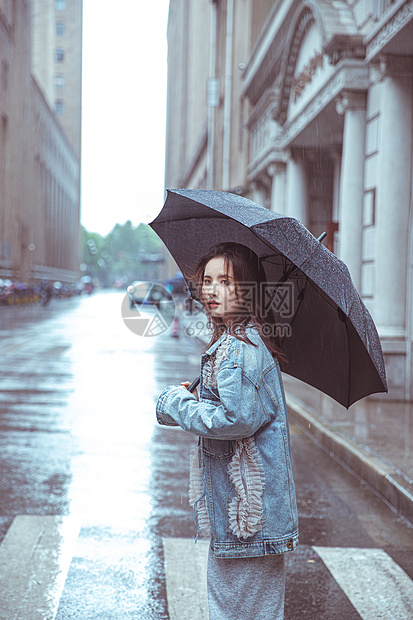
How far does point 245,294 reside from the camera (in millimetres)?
2602

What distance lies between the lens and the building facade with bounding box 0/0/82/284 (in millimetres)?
53656

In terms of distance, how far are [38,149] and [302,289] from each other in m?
71.9

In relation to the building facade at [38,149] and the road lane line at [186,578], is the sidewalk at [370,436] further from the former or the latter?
the building facade at [38,149]

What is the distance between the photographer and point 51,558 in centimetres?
423

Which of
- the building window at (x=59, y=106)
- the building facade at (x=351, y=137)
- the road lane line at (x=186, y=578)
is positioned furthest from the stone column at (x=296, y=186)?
the building window at (x=59, y=106)

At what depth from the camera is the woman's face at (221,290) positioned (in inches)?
101

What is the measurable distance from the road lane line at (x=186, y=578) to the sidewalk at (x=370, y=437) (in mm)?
1680

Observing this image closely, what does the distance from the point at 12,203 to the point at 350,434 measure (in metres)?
51.5

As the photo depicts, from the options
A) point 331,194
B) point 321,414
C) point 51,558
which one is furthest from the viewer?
point 331,194

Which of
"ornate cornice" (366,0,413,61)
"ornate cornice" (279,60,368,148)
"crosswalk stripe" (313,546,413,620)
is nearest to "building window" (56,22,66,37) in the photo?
"ornate cornice" (279,60,368,148)

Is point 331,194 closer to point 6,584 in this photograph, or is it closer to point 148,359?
point 148,359

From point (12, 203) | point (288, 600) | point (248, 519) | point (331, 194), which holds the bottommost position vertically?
point (288, 600)

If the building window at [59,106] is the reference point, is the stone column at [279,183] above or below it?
below

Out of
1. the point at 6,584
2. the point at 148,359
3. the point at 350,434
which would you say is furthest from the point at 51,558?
the point at 148,359
